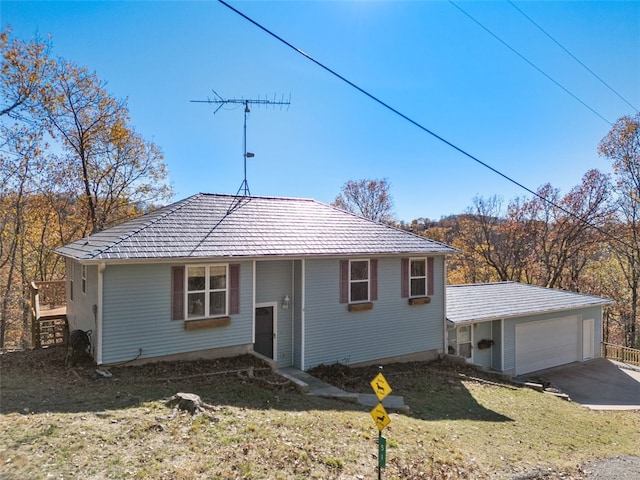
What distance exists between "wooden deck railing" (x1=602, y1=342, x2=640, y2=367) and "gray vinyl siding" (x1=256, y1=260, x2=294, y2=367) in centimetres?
1905

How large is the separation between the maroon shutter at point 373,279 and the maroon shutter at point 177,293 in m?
5.98

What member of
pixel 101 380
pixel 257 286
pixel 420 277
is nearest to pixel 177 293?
pixel 257 286

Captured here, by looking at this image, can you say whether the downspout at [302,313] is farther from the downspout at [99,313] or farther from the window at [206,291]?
the downspout at [99,313]

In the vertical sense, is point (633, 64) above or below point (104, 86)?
below

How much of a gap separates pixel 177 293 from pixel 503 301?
1481 cm

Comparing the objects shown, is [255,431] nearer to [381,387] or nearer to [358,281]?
[381,387]

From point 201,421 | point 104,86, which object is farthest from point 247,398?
point 104,86

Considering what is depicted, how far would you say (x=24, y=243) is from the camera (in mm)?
24703

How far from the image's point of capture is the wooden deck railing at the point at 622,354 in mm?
20164

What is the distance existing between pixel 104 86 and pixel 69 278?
13.6m

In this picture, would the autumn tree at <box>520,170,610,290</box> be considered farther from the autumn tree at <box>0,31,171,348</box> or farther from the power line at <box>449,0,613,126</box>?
the autumn tree at <box>0,31,171,348</box>

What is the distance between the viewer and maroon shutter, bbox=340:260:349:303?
12.2 metres

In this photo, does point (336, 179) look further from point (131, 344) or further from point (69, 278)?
point (131, 344)

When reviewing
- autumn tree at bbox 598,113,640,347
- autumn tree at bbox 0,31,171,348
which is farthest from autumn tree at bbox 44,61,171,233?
autumn tree at bbox 598,113,640,347
